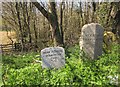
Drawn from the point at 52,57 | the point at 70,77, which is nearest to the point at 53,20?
the point at 52,57

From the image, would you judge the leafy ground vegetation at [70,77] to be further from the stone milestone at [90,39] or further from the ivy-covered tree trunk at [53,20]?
the ivy-covered tree trunk at [53,20]

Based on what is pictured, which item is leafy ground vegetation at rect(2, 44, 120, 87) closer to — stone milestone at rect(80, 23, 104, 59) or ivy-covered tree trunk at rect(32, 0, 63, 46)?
stone milestone at rect(80, 23, 104, 59)

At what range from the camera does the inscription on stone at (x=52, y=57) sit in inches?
289

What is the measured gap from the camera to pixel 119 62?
297 inches

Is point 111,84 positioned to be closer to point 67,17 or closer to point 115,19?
point 115,19

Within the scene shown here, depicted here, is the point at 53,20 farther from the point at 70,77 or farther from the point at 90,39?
the point at 70,77

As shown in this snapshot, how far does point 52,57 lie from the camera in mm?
7402

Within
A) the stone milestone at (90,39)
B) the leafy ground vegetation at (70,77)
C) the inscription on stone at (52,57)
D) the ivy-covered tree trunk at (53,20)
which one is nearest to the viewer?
the leafy ground vegetation at (70,77)

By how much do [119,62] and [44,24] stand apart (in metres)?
20.3

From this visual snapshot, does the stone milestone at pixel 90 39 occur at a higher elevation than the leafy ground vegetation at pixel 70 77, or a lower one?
higher

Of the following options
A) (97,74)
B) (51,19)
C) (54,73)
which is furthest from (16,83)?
(51,19)

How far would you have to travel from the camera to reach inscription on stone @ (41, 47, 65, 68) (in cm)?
734

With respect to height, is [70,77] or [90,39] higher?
[90,39]

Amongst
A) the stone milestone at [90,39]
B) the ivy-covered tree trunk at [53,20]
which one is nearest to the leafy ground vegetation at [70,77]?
the stone milestone at [90,39]
